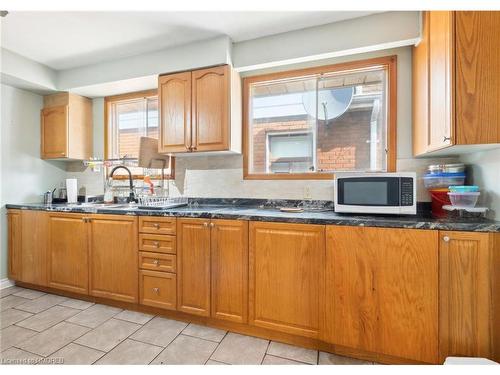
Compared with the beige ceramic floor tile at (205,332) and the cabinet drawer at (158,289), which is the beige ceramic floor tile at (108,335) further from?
the beige ceramic floor tile at (205,332)

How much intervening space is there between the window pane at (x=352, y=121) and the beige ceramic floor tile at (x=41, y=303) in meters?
2.85

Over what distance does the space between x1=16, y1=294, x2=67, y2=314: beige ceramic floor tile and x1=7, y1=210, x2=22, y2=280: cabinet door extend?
0.48m

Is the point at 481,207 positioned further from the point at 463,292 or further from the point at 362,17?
the point at 362,17

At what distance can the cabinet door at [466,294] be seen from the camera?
4.53ft

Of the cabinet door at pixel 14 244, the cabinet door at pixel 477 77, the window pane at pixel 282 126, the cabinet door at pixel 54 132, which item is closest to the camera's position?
the cabinet door at pixel 477 77

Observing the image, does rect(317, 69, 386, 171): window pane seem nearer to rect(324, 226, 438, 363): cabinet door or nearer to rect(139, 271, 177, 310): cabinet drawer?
rect(324, 226, 438, 363): cabinet door

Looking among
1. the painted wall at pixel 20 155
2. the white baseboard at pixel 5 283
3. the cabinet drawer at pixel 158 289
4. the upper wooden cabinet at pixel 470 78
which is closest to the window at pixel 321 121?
the upper wooden cabinet at pixel 470 78

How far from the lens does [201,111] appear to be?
2.36 meters

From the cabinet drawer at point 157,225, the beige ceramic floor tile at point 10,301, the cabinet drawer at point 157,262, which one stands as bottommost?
the beige ceramic floor tile at point 10,301

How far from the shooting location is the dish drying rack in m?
2.39

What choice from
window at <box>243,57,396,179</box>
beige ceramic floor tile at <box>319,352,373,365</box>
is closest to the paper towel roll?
window at <box>243,57,396,179</box>

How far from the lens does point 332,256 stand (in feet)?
5.37

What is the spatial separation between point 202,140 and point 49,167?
2244 mm

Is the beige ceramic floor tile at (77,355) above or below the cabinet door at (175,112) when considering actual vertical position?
below
